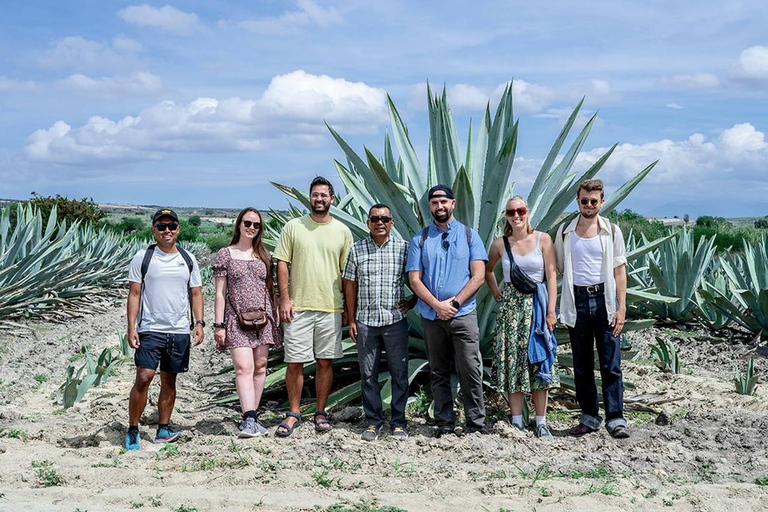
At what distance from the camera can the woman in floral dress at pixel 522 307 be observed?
4977 mm

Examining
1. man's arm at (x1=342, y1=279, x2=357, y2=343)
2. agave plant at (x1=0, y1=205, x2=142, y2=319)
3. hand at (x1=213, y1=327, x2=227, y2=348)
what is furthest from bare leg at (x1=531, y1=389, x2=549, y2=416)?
agave plant at (x1=0, y1=205, x2=142, y2=319)

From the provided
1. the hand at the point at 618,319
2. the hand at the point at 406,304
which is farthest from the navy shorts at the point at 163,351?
the hand at the point at 618,319

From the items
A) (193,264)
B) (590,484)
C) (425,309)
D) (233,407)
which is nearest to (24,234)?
(233,407)

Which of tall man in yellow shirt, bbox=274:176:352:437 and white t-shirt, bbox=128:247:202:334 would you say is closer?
white t-shirt, bbox=128:247:202:334

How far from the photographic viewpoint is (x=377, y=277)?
502 cm

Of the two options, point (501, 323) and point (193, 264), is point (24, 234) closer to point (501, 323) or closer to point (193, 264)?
point (193, 264)

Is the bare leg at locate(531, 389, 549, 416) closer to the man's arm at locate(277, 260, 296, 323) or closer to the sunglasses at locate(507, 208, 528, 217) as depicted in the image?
the sunglasses at locate(507, 208, 528, 217)

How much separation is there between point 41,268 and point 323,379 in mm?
7034

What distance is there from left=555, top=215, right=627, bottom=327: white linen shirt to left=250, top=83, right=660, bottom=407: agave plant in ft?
1.57

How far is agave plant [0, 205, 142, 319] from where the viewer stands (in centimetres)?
1023

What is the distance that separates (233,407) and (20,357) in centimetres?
356

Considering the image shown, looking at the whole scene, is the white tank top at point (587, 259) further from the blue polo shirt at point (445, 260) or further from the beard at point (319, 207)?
the beard at point (319, 207)

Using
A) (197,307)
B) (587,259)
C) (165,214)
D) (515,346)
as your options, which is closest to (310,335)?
(197,307)

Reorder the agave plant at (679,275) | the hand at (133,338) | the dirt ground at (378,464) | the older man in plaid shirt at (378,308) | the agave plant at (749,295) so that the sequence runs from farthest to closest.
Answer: the agave plant at (679,275) < the agave plant at (749,295) < the older man in plaid shirt at (378,308) < the hand at (133,338) < the dirt ground at (378,464)
